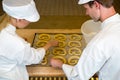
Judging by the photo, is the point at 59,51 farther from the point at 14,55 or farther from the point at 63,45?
the point at 14,55

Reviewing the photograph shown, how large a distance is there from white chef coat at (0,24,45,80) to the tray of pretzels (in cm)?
12

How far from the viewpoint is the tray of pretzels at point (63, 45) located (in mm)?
1362

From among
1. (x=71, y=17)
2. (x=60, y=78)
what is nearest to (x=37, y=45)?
(x=60, y=78)

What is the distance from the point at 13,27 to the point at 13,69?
239mm

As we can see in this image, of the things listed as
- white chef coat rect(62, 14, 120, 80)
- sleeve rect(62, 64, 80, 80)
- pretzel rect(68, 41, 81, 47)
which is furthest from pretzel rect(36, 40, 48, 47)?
white chef coat rect(62, 14, 120, 80)

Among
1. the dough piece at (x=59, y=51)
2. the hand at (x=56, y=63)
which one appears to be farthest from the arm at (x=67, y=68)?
the dough piece at (x=59, y=51)

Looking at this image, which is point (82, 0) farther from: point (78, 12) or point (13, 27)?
point (78, 12)

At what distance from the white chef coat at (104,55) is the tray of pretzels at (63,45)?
0.84ft

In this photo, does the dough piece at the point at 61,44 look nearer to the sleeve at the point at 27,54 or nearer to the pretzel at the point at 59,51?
the pretzel at the point at 59,51

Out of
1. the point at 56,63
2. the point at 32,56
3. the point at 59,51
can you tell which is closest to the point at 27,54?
the point at 32,56

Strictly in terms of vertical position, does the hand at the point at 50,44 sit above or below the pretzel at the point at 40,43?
above

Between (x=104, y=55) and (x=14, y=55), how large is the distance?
0.48 meters

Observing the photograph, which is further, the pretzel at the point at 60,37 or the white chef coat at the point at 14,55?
the pretzel at the point at 60,37

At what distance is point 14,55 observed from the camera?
1152 millimetres
